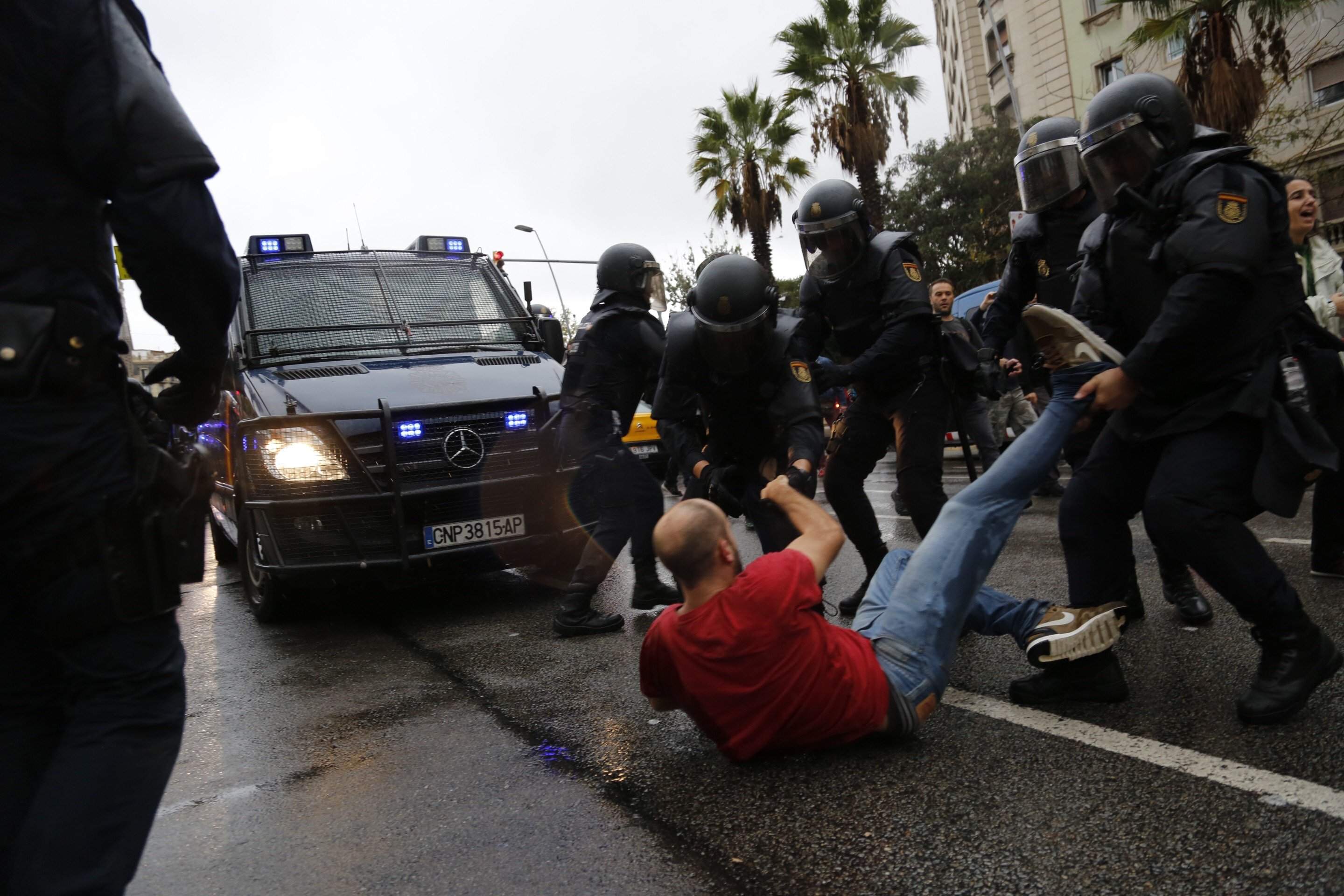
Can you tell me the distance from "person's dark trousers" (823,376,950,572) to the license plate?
1.92 meters

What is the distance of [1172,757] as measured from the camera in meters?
2.83

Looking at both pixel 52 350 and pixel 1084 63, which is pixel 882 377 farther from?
pixel 1084 63

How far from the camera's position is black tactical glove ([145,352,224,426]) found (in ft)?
6.38

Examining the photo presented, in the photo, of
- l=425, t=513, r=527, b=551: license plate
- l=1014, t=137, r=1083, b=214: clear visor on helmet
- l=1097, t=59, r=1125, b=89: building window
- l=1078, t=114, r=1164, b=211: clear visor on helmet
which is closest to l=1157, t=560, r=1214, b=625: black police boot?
l=1014, t=137, r=1083, b=214: clear visor on helmet

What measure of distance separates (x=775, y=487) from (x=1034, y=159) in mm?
2292

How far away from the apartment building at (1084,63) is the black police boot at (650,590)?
1515cm

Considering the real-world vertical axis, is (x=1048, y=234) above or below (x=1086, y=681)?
above

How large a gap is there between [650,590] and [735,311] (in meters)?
1.95

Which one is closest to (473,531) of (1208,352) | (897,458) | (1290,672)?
(897,458)

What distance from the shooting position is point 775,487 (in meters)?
3.28

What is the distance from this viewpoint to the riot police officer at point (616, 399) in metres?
5.34

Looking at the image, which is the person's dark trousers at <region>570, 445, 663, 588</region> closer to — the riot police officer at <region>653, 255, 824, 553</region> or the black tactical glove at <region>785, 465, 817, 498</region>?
the riot police officer at <region>653, 255, 824, 553</region>

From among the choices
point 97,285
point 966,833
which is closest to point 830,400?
point 966,833

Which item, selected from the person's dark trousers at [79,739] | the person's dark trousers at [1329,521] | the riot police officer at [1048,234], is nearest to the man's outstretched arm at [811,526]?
the person's dark trousers at [79,739]
